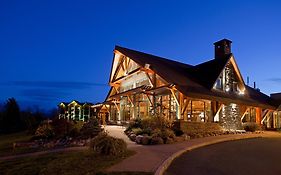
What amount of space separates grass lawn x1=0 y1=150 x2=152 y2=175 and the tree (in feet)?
65.3

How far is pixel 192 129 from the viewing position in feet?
54.2

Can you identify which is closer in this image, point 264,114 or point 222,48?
point 264,114

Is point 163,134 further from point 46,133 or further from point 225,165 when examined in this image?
point 46,133

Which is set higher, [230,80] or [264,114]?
[230,80]

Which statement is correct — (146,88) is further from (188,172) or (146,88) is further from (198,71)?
(188,172)

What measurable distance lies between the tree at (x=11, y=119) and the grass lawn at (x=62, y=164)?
1990 cm

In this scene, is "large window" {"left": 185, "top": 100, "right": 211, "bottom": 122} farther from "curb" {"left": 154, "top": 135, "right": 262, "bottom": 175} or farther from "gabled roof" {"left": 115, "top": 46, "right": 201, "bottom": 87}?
"curb" {"left": 154, "top": 135, "right": 262, "bottom": 175}

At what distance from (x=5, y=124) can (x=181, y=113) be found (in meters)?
18.3

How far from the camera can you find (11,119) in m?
27.3

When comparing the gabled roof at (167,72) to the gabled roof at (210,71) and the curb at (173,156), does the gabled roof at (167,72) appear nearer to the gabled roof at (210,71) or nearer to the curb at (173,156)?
the gabled roof at (210,71)

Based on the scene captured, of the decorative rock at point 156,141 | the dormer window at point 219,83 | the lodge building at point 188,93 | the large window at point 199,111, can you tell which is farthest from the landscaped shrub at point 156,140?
the dormer window at point 219,83

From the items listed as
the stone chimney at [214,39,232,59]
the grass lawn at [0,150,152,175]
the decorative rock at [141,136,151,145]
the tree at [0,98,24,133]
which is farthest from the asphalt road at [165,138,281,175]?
the tree at [0,98,24,133]

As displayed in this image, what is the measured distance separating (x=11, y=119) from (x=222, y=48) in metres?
22.7

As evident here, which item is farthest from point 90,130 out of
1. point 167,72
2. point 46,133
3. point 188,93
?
point 167,72
